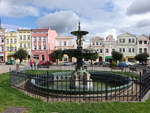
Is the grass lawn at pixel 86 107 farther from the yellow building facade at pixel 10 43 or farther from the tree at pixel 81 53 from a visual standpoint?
the yellow building facade at pixel 10 43

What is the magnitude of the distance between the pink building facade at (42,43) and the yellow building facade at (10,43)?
676 centimetres

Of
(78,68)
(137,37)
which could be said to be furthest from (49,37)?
(78,68)

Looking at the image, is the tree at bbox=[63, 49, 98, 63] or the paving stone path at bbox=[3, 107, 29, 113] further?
the tree at bbox=[63, 49, 98, 63]

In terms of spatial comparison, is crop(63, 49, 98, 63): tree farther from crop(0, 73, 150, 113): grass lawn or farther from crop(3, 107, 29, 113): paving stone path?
crop(3, 107, 29, 113): paving stone path

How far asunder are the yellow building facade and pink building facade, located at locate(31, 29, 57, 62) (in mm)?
6757

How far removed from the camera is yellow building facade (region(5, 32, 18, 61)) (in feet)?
189

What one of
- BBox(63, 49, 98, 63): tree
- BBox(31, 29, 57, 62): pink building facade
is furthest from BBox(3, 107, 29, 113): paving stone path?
BBox(31, 29, 57, 62): pink building facade

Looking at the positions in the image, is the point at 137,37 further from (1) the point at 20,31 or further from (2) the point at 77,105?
(2) the point at 77,105

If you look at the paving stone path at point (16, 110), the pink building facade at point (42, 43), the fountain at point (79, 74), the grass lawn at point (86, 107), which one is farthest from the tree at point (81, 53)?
the pink building facade at point (42, 43)

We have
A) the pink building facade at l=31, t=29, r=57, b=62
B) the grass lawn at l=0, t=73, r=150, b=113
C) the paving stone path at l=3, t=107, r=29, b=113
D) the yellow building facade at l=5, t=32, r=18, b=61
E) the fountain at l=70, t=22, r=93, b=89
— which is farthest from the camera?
the yellow building facade at l=5, t=32, r=18, b=61

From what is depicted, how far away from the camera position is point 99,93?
8.87 m

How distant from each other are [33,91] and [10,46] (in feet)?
171

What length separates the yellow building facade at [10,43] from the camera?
5769 cm

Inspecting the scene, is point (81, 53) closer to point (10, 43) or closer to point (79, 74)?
point (79, 74)
